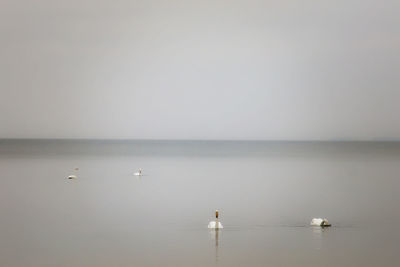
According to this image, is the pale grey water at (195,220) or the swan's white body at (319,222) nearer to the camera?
the pale grey water at (195,220)

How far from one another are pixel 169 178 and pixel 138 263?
753 inches

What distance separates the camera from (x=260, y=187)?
27.0m

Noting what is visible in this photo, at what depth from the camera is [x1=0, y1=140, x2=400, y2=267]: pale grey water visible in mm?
12797

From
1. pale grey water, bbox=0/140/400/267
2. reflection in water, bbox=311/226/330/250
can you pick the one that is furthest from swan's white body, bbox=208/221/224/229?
reflection in water, bbox=311/226/330/250

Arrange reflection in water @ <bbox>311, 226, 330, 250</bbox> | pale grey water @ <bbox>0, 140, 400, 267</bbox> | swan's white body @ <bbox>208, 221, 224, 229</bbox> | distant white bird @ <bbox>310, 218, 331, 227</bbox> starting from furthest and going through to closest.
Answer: distant white bird @ <bbox>310, 218, 331, 227</bbox>
swan's white body @ <bbox>208, 221, 224, 229</bbox>
reflection in water @ <bbox>311, 226, 330, 250</bbox>
pale grey water @ <bbox>0, 140, 400, 267</bbox>

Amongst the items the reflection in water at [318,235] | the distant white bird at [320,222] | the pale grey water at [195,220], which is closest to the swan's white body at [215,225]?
the pale grey water at [195,220]

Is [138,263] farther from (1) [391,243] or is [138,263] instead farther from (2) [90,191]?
(2) [90,191]

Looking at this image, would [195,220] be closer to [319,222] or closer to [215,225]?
[215,225]

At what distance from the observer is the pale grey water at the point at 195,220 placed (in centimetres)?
1280

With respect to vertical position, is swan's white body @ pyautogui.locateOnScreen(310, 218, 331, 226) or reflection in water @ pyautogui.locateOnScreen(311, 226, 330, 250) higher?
swan's white body @ pyautogui.locateOnScreen(310, 218, 331, 226)

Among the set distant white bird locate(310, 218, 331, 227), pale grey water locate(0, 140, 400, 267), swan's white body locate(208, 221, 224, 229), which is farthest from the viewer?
distant white bird locate(310, 218, 331, 227)

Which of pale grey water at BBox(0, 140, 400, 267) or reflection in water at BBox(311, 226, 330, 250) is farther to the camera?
reflection in water at BBox(311, 226, 330, 250)

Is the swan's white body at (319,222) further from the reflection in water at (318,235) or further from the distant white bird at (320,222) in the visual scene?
the reflection in water at (318,235)

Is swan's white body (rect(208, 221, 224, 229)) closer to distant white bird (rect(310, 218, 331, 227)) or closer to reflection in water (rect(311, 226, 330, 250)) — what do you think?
reflection in water (rect(311, 226, 330, 250))
